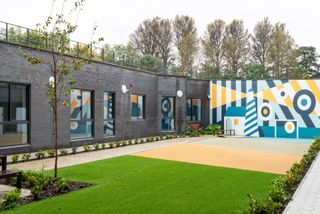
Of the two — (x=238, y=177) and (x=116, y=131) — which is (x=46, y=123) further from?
(x=238, y=177)

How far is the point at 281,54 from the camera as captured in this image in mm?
42281

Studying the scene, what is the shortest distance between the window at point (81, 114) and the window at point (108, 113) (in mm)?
1371

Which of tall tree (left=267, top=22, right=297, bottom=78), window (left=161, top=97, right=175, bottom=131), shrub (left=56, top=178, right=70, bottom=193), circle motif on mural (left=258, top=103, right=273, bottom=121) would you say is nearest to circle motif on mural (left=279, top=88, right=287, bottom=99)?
circle motif on mural (left=258, top=103, right=273, bottom=121)

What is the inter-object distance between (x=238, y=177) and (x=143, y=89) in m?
13.9

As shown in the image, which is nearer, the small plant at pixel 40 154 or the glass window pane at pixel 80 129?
the small plant at pixel 40 154

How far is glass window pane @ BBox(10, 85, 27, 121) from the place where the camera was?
13.8 meters

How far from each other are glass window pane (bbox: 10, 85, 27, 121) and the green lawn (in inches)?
168

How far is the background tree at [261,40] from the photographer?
146ft

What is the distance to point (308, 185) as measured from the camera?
346 inches

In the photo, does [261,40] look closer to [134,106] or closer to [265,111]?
[265,111]

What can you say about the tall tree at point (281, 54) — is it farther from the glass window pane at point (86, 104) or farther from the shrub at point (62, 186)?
the shrub at point (62, 186)

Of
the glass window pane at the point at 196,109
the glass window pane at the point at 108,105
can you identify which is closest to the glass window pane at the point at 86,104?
the glass window pane at the point at 108,105

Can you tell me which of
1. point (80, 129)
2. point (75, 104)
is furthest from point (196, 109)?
point (75, 104)

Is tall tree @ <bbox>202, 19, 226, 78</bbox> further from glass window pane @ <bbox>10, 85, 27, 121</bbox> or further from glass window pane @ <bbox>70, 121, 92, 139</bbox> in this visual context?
glass window pane @ <bbox>10, 85, 27, 121</bbox>
